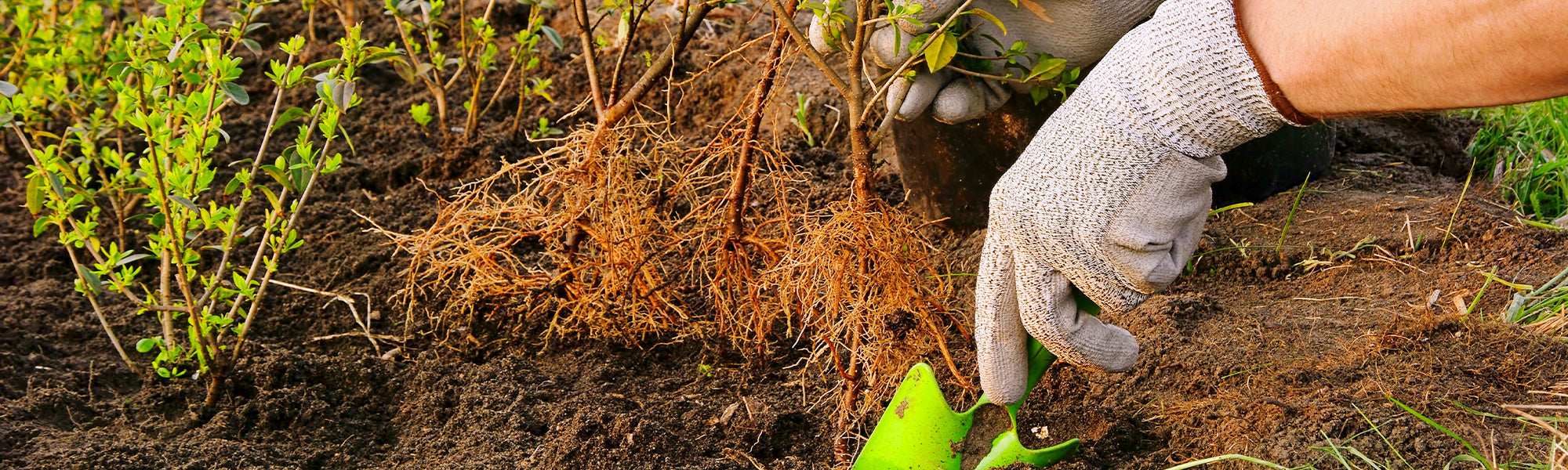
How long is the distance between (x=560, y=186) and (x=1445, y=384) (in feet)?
4.69

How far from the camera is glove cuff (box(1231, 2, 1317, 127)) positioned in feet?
4.09

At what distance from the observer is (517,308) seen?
201cm

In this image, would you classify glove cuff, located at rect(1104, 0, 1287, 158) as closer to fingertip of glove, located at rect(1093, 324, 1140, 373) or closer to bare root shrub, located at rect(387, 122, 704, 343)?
fingertip of glove, located at rect(1093, 324, 1140, 373)

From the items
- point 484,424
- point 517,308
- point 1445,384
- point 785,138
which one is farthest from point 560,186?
point 1445,384

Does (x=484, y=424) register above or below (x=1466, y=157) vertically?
above

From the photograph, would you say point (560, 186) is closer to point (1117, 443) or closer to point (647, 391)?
point (647, 391)

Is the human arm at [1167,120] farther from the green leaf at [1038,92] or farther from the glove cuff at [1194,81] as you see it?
the green leaf at [1038,92]

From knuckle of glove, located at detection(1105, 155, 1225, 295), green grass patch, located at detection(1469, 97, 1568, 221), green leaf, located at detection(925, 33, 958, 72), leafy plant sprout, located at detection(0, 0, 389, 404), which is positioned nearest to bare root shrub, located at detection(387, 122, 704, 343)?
leafy plant sprout, located at detection(0, 0, 389, 404)

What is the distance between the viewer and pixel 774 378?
188 cm

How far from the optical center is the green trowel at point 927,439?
1.52 metres

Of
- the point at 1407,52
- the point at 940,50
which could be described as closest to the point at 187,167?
the point at 940,50

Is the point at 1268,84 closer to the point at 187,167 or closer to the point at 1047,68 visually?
the point at 1047,68

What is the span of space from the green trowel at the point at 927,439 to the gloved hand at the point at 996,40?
437mm

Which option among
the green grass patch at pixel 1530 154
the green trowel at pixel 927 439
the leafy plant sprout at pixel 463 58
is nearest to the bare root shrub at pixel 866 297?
the green trowel at pixel 927 439
